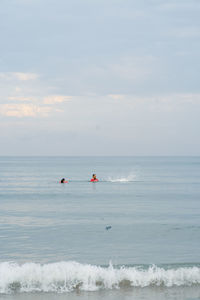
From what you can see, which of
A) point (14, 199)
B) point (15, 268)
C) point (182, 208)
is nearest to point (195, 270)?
point (15, 268)

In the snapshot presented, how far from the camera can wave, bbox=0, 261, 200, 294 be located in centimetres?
1506

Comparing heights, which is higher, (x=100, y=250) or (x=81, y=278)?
(x=100, y=250)

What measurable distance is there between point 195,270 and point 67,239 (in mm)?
10543

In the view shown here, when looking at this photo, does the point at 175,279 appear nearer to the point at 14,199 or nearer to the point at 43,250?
the point at 43,250

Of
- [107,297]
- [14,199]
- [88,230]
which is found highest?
[14,199]

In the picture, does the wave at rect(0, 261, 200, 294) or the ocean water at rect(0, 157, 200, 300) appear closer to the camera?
the ocean water at rect(0, 157, 200, 300)

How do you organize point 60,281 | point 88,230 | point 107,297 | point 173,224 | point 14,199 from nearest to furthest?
point 107,297 → point 60,281 → point 88,230 → point 173,224 → point 14,199

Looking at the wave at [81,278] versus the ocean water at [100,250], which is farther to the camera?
the wave at [81,278]

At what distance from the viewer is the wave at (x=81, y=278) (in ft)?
49.4

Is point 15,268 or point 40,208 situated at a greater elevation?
point 40,208

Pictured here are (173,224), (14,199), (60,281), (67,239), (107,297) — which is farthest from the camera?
(14,199)

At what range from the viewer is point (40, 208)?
4153 centimetres

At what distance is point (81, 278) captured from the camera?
15523mm

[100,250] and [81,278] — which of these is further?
[100,250]
